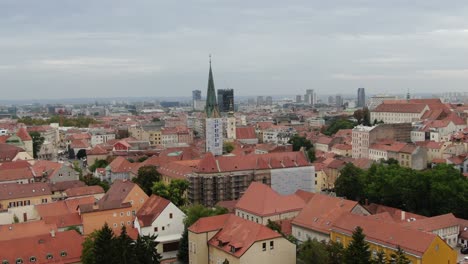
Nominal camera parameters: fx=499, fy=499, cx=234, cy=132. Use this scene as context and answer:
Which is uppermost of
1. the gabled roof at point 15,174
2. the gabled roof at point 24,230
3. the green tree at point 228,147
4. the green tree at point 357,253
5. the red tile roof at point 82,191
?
the green tree at point 357,253

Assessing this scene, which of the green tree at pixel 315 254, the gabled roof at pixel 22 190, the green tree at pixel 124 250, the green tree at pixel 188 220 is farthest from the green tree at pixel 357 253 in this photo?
the gabled roof at pixel 22 190

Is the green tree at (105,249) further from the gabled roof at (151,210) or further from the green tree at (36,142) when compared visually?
the green tree at (36,142)

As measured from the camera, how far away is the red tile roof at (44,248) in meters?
32.6

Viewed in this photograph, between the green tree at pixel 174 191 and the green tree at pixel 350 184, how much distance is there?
17.4 meters

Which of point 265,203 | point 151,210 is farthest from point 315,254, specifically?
point 151,210

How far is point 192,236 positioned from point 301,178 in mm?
28657

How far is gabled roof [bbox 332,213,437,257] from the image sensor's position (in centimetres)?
3009

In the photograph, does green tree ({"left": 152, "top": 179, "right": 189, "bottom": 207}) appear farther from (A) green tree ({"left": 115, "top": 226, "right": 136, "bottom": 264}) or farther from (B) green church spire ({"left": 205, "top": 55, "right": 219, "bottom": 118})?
(B) green church spire ({"left": 205, "top": 55, "right": 219, "bottom": 118})

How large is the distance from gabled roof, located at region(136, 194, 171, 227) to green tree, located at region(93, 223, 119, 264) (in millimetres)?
11232

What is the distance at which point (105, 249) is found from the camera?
94.7 ft

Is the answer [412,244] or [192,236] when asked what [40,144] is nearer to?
[192,236]

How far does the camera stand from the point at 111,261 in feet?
93.8

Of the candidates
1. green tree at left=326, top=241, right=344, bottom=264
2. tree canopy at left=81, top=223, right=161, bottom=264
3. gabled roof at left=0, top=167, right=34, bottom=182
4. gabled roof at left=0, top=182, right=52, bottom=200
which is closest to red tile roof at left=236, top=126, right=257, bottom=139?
gabled roof at left=0, top=167, right=34, bottom=182

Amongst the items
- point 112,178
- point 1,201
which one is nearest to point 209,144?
point 112,178
